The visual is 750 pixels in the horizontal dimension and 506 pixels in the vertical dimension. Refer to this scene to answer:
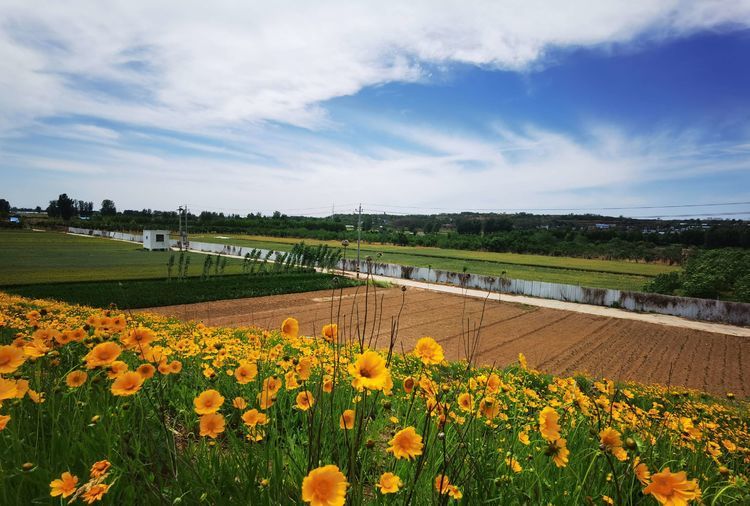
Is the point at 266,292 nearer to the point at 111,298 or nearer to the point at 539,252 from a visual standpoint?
the point at 111,298

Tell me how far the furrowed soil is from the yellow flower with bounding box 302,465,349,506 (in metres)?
7.91

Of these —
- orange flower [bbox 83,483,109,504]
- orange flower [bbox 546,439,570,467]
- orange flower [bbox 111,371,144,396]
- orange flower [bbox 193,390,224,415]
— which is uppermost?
orange flower [bbox 111,371,144,396]

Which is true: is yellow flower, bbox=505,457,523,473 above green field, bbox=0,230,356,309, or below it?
above

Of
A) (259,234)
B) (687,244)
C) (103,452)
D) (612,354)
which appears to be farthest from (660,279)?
(259,234)

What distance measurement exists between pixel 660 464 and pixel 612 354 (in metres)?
13.8

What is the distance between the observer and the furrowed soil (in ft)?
40.3

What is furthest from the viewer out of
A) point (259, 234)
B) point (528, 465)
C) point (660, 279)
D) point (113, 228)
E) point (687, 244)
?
point (259, 234)

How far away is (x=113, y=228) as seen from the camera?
9031cm

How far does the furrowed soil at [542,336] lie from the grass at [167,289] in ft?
4.17

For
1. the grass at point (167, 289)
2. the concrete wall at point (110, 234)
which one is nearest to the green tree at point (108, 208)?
the concrete wall at point (110, 234)

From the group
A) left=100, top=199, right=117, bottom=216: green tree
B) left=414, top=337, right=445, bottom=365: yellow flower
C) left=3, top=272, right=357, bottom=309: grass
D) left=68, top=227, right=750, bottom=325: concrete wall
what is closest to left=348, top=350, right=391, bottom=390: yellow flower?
left=414, top=337, right=445, bottom=365: yellow flower

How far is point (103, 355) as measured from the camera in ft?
5.65

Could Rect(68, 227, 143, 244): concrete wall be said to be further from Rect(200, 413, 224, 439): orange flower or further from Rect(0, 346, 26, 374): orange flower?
Rect(200, 413, 224, 439): orange flower

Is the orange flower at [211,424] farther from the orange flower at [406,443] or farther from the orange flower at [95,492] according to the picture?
the orange flower at [406,443]
